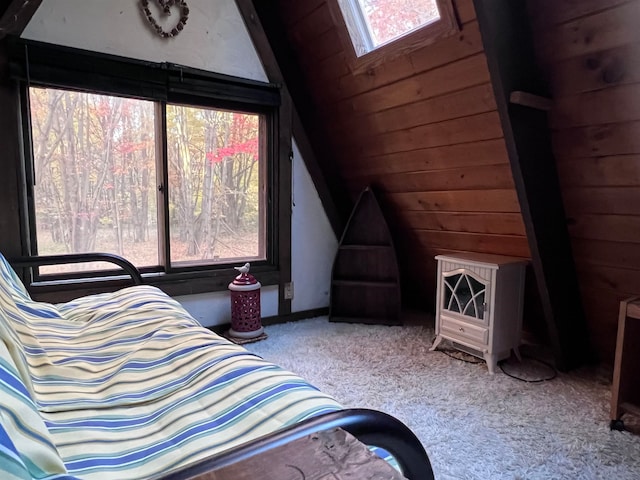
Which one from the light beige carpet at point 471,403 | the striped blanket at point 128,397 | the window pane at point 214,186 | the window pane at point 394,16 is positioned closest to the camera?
the striped blanket at point 128,397

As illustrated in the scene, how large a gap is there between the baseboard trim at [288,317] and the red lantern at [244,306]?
12cm

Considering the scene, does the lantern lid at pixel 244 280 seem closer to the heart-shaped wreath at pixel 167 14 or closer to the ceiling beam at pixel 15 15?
the heart-shaped wreath at pixel 167 14

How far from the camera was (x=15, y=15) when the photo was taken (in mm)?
2080

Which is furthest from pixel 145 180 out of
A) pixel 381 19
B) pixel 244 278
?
pixel 381 19

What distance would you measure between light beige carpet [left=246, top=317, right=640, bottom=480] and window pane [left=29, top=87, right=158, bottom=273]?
3.61 ft

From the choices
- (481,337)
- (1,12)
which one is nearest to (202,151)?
(1,12)

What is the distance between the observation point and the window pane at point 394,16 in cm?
198

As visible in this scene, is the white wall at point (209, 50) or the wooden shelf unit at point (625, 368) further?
the white wall at point (209, 50)

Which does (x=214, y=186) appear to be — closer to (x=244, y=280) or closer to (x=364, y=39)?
(x=244, y=280)

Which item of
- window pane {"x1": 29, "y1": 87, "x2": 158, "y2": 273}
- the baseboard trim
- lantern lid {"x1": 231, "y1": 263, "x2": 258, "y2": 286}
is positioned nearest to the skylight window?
window pane {"x1": 29, "y1": 87, "x2": 158, "y2": 273}

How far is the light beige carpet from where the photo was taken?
1524mm

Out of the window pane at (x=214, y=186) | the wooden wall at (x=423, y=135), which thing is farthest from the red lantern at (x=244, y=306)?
the wooden wall at (x=423, y=135)

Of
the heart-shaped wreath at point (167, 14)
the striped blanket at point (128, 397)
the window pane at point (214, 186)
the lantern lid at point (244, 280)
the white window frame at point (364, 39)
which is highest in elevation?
the heart-shaped wreath at point (167, 14)

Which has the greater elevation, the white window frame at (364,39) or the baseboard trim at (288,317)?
the white window frame at (364,39)
